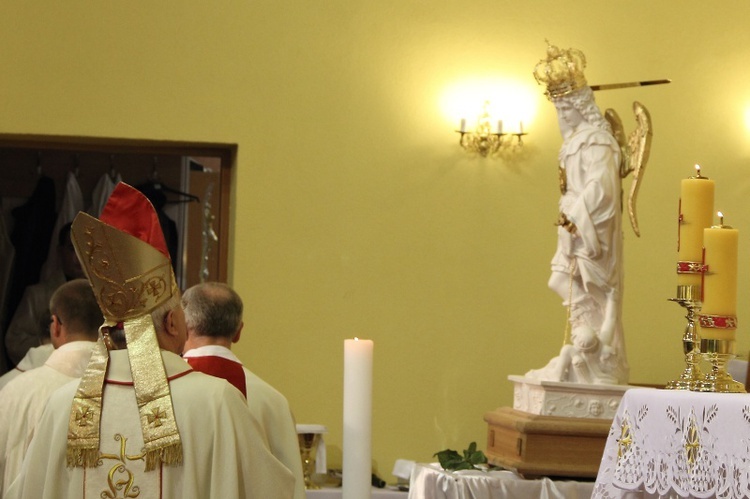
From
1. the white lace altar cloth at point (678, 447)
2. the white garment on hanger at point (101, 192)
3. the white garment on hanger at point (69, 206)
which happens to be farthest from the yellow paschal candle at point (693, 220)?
the white garment on hanger at point (69, 206)

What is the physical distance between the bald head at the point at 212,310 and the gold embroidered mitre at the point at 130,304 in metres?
0.85

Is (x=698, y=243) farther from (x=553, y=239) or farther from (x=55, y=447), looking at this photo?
(x=553, y=239)

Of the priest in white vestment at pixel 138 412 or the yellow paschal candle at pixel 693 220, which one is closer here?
the priest in white vestment at pixel 138 412

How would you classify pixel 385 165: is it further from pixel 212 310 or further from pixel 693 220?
pixel 693 220

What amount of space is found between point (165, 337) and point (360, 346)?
489mm

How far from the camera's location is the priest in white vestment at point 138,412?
9.35 ft

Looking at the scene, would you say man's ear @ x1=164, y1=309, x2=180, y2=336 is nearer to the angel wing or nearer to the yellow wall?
the angel wing

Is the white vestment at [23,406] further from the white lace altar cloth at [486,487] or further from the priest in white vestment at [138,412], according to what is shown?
the white lace altar cloth at [486,487]

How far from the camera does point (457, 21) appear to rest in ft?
23.3

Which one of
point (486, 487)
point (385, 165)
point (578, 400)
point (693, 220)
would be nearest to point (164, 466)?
point (693, 220)

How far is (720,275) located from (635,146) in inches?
96.9

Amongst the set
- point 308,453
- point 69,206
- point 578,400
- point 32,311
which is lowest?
point 308,453

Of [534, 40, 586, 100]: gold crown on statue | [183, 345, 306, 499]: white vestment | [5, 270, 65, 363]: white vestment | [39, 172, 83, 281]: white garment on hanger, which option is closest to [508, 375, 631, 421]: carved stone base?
[534, 40, 586, 100]: gold crown on statue

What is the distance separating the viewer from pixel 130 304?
295 centimetres
